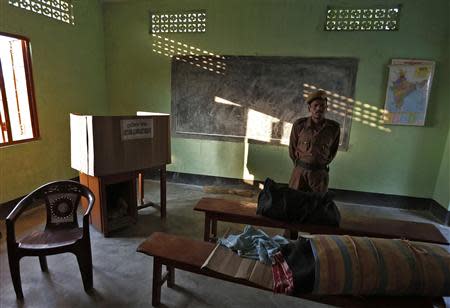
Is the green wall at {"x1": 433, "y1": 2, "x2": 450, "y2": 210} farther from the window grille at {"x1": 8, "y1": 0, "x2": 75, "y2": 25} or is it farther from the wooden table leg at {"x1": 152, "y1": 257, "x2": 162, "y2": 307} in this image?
the window grille at {"x1": 8, "y1": 0, "x2": 75, "y2": 25}

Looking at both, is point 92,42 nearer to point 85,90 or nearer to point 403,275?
point 85,90

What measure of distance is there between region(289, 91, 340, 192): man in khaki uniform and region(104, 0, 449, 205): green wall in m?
1.12

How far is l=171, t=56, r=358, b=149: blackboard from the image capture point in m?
3.34

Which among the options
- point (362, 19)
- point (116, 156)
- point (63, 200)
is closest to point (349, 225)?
point (116, 156)

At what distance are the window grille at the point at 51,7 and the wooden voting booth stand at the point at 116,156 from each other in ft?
4.86

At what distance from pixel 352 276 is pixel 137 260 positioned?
1.68m

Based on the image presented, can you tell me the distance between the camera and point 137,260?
2158mm

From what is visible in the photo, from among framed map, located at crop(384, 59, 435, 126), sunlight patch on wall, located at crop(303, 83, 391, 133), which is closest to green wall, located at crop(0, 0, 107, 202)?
sunlight patch on wall, located at crop(303, 83, 391, 133)

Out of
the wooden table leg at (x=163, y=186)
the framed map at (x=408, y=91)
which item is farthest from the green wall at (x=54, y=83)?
the framed map at (x=408, y=91)

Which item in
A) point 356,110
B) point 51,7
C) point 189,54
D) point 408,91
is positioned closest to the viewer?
point 51,7

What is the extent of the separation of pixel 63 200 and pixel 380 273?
214cm

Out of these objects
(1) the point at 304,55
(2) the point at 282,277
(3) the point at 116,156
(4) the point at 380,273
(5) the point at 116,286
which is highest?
(1) the point at 304,55

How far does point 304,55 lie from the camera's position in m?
3.34

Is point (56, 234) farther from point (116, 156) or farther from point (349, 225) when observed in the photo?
point (349, 225)
